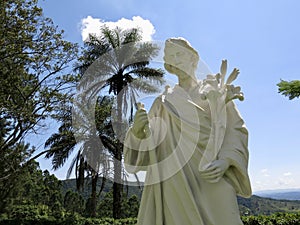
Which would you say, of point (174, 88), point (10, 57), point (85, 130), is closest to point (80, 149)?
point (85, 130)

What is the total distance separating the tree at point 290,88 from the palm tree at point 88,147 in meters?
9.72

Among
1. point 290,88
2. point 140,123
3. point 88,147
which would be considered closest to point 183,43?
point 140,123

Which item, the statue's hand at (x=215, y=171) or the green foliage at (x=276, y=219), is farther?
the green foliage at (x=276, y=219)

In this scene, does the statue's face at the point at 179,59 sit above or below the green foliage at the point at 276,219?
above

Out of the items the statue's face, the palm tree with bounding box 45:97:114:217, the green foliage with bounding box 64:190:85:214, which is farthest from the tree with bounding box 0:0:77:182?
the green foliage with bounding box 64:190:85:214

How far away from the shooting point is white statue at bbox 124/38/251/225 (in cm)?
319

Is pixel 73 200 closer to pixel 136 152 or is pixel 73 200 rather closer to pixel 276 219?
pixel 276 219

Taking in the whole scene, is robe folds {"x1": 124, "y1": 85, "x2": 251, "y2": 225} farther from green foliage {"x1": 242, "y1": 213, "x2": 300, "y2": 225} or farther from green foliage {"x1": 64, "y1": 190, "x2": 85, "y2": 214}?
green foliage {"x1": 64, "y1": 190, "x2": 85, "y2": 214}

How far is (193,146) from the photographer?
3.43 meters

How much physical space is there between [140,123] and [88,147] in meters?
17.6

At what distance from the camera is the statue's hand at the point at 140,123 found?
11.0 ft

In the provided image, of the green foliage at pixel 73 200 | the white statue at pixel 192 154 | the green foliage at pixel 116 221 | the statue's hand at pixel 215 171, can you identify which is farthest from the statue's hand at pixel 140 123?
the green foliage at pixel 73 200

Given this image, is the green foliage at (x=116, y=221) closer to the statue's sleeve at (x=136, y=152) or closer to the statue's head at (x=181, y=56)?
the statue's head at (x=181, y=56)

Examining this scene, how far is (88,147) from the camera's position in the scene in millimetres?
20438
